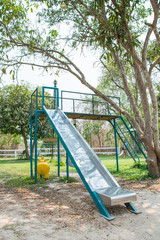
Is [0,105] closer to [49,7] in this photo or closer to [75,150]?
[49,7]

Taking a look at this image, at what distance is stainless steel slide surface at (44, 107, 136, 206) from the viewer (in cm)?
432

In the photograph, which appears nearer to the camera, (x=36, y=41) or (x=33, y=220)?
(x=33, y=220)

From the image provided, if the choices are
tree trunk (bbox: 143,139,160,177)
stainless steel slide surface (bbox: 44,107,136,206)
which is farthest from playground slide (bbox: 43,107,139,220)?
tree trunk (bbox: 143,139,160,177)

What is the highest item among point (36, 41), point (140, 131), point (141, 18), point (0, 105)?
point (141, 18)

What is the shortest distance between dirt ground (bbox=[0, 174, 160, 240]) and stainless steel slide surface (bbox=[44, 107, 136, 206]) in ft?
1.25

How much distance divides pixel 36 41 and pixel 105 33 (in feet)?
10.5

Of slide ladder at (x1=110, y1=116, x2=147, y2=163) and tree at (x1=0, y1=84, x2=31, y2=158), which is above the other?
tree at (x1=0, y1=84, x2=31, y2=158)

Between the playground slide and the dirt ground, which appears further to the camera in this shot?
the playground slide

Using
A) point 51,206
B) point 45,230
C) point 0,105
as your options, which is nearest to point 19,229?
point 45,230

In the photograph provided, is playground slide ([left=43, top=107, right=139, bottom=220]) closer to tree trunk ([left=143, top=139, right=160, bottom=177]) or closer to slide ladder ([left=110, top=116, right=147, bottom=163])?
tree trunk ([left=143, top=139, right=160, bottom=177])

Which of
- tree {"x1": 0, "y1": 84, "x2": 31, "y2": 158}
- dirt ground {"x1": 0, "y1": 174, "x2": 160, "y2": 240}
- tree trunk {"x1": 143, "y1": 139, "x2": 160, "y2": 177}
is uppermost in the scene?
tree {"x1": 0, "y1": 84, "x2": 31, "y2": 158}

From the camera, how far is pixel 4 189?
22.5 ft

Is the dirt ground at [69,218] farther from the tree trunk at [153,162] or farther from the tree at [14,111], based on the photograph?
the tree at [14,111]

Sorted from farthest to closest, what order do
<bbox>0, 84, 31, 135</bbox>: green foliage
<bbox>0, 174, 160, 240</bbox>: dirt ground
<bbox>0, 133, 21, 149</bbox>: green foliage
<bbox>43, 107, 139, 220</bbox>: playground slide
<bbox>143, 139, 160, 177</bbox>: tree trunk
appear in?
<bbox>0, 133, 21, 149</bbox>: green foliage → <bbox>0, 84, 31, 135</bbox>: green foliage → <bbox>143, 139, 160, 177</bbox>: tree trunk → <bbox>43, 107, 139, 220</bbox>: playground slide → <bbox>0, 174, 160, 240</bbox>: dirt ground
